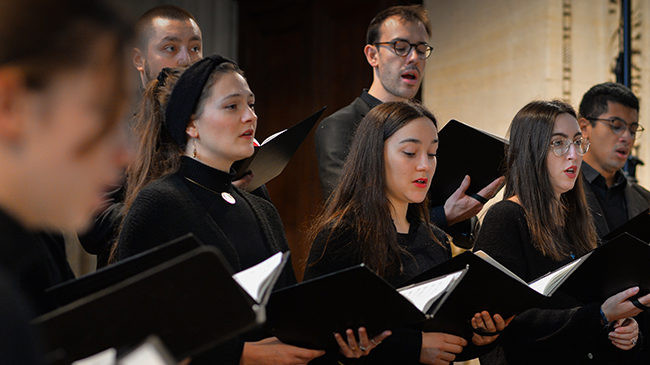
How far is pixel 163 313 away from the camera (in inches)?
43.8

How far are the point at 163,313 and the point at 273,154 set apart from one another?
4.85 feet

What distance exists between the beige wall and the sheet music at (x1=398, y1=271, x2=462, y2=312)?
2.72 m

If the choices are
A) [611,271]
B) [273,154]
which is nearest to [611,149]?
[611,271]

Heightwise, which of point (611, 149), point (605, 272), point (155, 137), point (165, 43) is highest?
point (165, 43)

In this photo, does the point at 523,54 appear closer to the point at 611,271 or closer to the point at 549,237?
the point at 549,237

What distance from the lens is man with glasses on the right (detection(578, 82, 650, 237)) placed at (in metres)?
3.93

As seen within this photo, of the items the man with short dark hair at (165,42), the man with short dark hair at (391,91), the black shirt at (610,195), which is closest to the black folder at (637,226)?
the man with short dark hair at (391,91)

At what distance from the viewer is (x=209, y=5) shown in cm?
580

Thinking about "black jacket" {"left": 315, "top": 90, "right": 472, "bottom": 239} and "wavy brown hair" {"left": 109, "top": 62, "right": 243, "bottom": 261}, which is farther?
"black jacket" {"left": 315, "top": 90, "right": 472, "bottom": 239}

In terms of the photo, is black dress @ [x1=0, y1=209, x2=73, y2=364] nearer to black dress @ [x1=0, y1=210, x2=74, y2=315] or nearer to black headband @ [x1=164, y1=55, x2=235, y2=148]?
black dress @ [x1=0, y1=210, x2=74, y2=315]

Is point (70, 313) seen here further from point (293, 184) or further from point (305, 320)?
point (293, 184)

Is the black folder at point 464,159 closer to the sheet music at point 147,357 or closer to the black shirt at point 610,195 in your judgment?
the black shirt at point 610,195

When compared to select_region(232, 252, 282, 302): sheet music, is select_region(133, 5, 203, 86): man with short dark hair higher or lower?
higher

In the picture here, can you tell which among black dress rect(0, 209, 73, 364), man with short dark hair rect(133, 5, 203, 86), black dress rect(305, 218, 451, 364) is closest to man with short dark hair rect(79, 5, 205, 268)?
man with short dark hair rect(133, 5, 203, 86)
